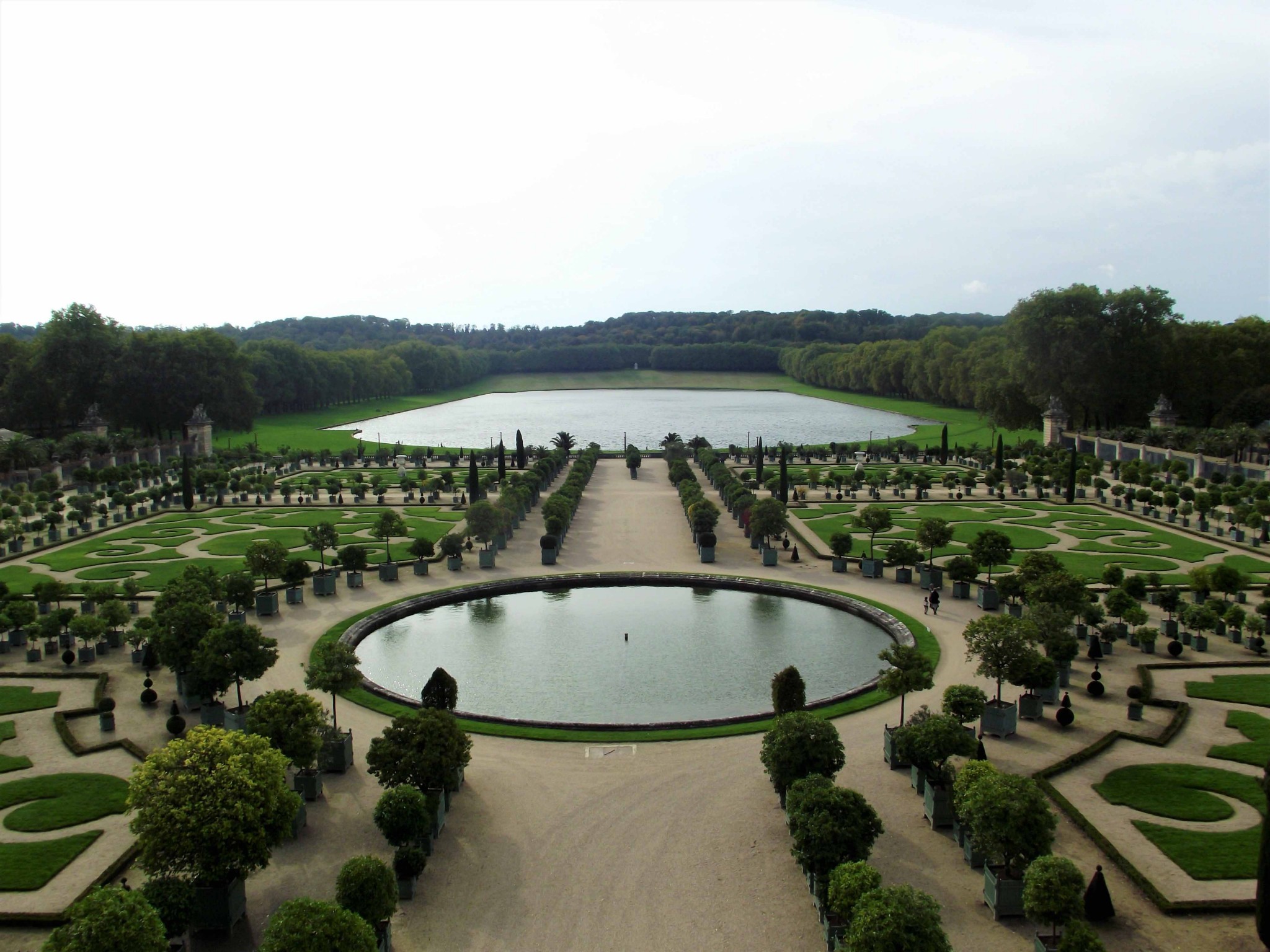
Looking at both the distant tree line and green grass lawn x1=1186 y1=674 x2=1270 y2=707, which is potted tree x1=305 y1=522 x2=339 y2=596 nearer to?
green grass lawn x1=1186 y1=674 x2=1270 y2=707

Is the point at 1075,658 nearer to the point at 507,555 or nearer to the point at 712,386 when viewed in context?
the point at 507,555

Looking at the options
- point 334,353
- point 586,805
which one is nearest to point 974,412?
point 334,353

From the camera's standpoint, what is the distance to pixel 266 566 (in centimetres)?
3122

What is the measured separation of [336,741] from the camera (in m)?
19.4

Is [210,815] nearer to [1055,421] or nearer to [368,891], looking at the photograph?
[368,891]

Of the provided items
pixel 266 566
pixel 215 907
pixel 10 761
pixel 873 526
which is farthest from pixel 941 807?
pixel 266 566

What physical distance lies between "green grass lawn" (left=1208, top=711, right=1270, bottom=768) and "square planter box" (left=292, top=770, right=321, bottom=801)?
18.2 m

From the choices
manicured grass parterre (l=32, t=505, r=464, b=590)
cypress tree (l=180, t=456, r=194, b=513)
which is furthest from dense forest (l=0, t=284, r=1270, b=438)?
manicured grass parterre (l=32, t=505, r=464, b=590)

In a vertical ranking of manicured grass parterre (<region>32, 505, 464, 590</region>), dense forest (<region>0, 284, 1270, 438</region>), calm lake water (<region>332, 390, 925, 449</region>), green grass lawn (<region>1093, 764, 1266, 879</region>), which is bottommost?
green grass lawn (<region>1093, 764, 1266, 879</region>)

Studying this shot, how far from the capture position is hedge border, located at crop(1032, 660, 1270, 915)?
47.1ft

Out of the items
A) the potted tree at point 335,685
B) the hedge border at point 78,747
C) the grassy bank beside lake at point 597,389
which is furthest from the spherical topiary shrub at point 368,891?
the grassy bank beside lake at point 597,389

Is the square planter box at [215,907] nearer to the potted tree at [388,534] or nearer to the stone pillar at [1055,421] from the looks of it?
the potted tree at [388,534]

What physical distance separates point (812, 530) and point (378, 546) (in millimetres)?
20009

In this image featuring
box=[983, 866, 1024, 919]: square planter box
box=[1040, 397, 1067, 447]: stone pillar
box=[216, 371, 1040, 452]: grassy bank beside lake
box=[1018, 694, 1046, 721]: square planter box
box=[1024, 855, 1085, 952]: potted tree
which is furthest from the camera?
box=[216, 371, 1040, 452]: grassy bank beside lake
